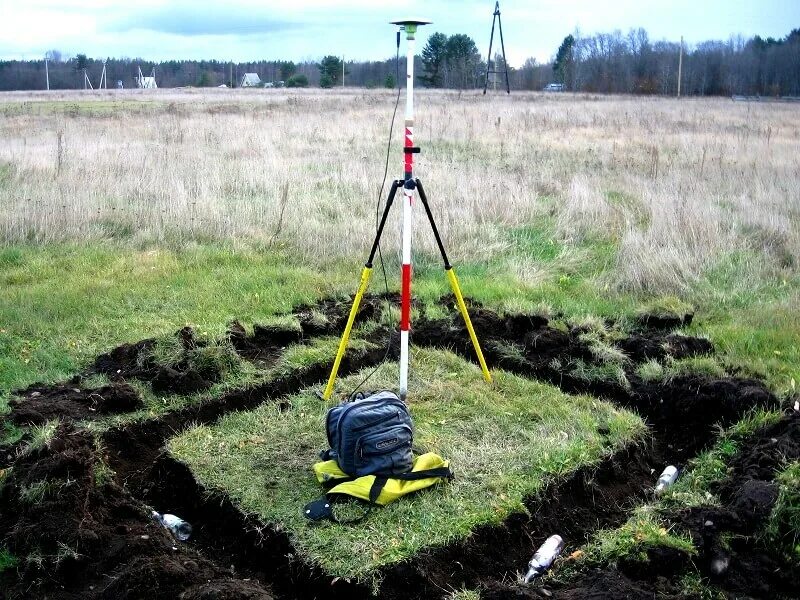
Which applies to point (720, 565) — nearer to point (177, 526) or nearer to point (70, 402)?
point (177, 526)

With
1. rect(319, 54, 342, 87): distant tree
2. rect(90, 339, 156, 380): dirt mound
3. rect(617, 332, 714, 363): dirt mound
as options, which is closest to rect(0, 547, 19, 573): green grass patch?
rect(90, 339, 156, 380): dirt mound

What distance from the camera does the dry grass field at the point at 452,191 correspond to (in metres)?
8.81

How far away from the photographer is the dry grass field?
8.81 m

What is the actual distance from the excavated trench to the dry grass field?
5.81 ft

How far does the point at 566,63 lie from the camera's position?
6116 centimetres

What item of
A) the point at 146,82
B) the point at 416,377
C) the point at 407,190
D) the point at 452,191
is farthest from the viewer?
the point at 146,82

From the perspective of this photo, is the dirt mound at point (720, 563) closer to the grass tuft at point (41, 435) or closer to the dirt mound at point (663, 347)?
the dirt mound at point (663, 347)

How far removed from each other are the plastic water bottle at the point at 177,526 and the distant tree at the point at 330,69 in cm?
5778

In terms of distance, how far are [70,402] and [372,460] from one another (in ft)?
8.49

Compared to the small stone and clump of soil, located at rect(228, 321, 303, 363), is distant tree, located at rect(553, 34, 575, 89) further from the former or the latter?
the small stone

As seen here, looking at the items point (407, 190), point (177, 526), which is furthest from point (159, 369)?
point (407, 190)

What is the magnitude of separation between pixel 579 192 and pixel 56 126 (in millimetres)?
16596

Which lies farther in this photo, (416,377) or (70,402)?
(416,377)

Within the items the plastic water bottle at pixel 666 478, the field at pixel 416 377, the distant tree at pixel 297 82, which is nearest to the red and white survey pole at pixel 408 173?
the field at pixel 416 377
